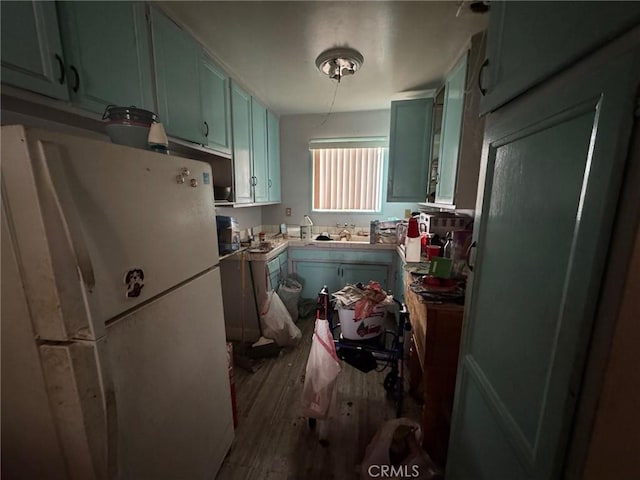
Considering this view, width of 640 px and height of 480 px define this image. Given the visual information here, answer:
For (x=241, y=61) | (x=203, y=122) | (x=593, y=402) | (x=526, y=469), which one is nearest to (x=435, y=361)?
(x=526, y=469)

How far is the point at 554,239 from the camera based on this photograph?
1.75ft

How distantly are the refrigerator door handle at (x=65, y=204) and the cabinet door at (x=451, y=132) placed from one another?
6.09ft

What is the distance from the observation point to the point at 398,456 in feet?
3.97

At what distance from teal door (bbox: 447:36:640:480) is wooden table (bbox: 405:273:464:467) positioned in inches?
12.5

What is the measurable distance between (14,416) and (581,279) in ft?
4.49

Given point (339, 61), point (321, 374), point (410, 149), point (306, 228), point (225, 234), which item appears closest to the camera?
point (321, 374)

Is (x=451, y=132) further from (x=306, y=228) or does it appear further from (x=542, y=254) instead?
(x=306, y=228)

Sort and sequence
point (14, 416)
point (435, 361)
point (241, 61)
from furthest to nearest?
point (241, 61) → point (435, 361) → point (14, 416)

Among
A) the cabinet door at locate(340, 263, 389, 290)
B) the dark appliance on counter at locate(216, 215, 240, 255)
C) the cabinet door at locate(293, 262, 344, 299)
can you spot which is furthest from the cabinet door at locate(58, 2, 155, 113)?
the cabinet door at locate(340, 263, 389, 290)

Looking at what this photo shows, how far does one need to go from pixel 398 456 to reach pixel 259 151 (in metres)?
2.60

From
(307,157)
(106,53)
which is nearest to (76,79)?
(106,53)

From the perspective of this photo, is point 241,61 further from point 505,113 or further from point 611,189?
point 611,189

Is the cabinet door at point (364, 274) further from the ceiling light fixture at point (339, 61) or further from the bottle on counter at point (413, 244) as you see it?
the ceiling light fixture at point (339, 61)

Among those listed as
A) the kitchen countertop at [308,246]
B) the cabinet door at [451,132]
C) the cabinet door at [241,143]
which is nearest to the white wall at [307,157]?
the kitchen countertop at [308,246]
